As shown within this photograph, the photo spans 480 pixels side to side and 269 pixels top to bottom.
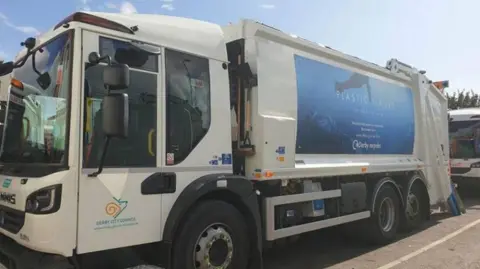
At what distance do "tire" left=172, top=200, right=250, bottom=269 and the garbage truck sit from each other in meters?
0.01

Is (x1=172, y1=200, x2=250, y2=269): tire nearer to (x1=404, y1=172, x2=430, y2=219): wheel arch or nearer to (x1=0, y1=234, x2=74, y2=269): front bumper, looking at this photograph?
(x1=0, y1=234, x2=74, y2=269): front bumper

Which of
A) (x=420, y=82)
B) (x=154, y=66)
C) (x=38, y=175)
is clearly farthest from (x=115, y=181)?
(x=420, y=82)

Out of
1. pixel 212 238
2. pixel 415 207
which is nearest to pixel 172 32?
pixel 212 238

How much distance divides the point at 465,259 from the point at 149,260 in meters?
4.80

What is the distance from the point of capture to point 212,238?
4375mm

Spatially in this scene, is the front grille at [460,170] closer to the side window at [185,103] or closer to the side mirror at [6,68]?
the side window at [185,103]

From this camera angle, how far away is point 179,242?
13.5 ft

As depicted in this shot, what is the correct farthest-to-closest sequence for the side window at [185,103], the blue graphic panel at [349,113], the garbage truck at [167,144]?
the blue graphic panel at [349,113]
the side window at [185,103]
the garbage truck at [167,144]

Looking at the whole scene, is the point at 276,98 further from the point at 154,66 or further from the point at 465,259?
the point at 465,259

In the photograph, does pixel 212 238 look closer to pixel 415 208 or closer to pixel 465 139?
pixel 415 208

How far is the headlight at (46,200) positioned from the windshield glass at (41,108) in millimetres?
259

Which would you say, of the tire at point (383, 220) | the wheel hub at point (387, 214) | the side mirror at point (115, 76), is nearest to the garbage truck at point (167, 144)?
the side mirror at point (115, 76)

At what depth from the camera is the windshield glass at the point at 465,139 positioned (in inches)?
558

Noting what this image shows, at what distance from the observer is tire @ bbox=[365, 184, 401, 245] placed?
7332 millimetres
